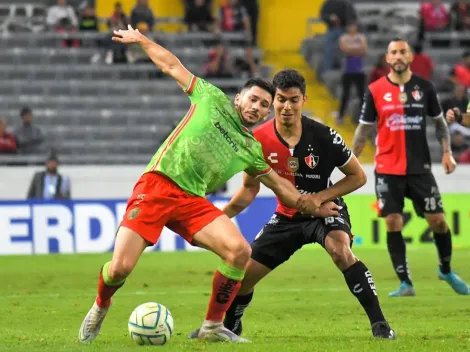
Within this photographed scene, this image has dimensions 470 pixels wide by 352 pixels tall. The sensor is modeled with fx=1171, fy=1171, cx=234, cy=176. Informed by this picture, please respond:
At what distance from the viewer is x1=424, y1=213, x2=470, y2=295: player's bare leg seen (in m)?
12.9

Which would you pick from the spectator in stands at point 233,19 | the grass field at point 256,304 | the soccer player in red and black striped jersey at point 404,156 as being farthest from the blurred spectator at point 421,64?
the soccer player in red and black striped jersey at point 404,156

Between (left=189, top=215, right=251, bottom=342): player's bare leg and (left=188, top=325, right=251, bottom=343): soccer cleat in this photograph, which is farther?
(left=188, top=325, right=251, bottom=343): soccer cleat

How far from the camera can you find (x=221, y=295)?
8.82m

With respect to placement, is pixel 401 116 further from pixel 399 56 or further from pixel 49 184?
pixel 49 184

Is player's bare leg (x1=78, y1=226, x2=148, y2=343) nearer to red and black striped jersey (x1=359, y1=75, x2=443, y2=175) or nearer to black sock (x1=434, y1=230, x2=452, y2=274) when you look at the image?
red and black striped jersey (x1=359, y1=75, x2=443, y2=175)

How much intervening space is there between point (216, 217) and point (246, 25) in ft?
57.6

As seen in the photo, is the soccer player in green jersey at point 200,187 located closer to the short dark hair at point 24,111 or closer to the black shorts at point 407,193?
the black shorts at point 407,193

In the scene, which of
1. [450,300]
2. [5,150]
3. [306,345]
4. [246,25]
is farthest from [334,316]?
[246,25]

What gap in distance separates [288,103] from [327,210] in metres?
0.89

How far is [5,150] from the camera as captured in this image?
22141 millimetres

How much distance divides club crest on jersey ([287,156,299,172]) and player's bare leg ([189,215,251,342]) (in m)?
0.81

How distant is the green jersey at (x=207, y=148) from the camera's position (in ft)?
28.9

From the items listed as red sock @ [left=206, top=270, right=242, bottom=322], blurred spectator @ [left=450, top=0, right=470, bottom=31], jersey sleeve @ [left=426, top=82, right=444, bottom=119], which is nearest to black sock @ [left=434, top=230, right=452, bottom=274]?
jersey sleeve @ [left=426, top=82, right=444, bottom=119]

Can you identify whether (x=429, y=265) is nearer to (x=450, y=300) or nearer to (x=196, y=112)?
(x=450, y=300)
